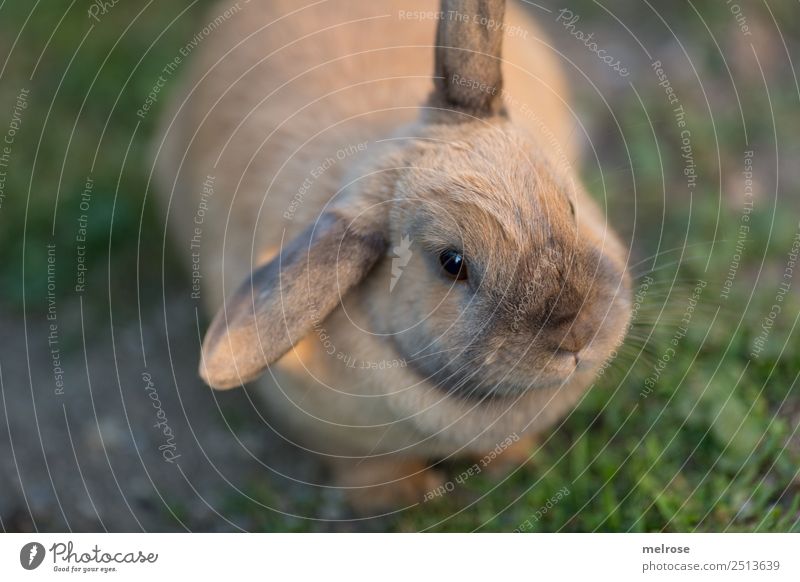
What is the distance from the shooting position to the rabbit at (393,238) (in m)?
2.65

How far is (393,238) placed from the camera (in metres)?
2.85

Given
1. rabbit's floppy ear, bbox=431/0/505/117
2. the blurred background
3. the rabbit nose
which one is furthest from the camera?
the blurred background

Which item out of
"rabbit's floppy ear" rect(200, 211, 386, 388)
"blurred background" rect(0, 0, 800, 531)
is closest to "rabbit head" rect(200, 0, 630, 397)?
"rabbit's floppy ear" rect(200, 211, 386, 388)

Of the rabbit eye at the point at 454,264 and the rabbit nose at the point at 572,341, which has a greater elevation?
the rabbit eye at the point at 454,264

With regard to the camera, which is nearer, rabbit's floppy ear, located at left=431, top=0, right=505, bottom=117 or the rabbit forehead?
the rabbit forehead

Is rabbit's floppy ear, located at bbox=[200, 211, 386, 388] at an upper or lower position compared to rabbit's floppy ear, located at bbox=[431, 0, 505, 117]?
lower

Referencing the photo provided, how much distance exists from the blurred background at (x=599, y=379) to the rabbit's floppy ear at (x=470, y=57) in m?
1.13

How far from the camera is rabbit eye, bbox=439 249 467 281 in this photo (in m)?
2.67

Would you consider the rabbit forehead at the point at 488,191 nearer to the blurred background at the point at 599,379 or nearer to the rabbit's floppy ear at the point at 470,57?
the rabbit's floppy ear at the point at 470,57

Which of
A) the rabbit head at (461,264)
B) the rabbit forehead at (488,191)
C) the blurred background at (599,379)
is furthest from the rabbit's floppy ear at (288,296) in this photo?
the blurred background at (599,379)

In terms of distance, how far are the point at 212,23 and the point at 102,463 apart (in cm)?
224

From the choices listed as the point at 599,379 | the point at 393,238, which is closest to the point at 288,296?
the point at 393,238

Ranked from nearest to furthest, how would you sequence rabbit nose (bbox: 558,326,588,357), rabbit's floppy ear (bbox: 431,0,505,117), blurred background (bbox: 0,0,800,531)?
rabbit nose (bbox: 558,326,588,357) → rabbit's floppy ear (bbox: 431,0,505,117) → blurred background (bbox: 0,0,800,531)

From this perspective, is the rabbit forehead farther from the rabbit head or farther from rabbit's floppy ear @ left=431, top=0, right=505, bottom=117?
rabbit's floppy ear @ left=431, top=0, right=505, bottom=117
